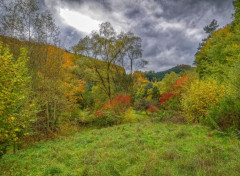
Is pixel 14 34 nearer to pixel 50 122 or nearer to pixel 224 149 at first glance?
pixel 50 122

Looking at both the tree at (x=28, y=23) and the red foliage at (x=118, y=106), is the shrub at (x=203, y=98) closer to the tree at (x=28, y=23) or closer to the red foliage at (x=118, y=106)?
the red foliage at (x=118, y=106)

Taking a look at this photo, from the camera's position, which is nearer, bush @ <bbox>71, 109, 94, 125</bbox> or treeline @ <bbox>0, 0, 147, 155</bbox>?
treeline @ <bbox>0, 0, 147, 155</bbox>

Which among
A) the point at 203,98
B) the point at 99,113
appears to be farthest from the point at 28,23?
the point at 203,98

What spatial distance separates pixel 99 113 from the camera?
16.8m

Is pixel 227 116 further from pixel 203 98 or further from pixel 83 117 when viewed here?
pixel 83 117

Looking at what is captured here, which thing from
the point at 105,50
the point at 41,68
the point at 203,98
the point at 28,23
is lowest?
the point at 203,98

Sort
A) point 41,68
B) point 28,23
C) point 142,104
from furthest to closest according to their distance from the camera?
point 142,104 → point 41,68 → point 28,23

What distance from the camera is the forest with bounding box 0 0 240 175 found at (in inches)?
180

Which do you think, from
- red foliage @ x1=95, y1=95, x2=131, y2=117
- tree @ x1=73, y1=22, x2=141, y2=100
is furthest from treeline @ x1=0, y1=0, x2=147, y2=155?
red foliage @ x1=95, y1=95, x2=131, y2=117

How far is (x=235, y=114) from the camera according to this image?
285 inches

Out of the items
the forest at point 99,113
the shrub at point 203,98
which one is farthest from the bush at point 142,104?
the shrub at point 203,98

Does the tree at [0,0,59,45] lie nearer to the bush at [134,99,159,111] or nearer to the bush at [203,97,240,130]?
the bush at [134,99,159,111]

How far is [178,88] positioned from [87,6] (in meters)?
15.6

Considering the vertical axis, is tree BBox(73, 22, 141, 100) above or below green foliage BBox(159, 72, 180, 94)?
above
